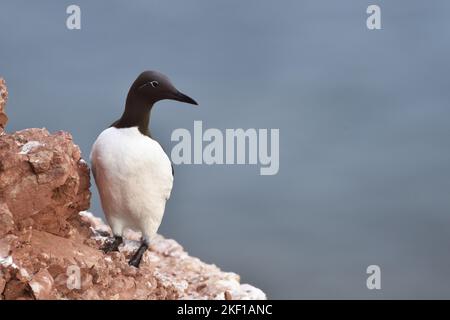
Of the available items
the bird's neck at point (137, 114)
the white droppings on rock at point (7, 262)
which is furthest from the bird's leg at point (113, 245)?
the white droppings on rock at point (7, 262)

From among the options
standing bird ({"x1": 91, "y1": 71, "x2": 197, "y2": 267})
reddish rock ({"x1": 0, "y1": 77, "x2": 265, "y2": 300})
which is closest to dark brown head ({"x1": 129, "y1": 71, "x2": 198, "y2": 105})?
standing bird ({"x1": 91, "y1": 71, "x2": 197, "y2": 267})

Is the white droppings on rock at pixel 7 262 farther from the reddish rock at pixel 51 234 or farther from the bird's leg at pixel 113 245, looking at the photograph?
the bird's leg at pixel 113 245

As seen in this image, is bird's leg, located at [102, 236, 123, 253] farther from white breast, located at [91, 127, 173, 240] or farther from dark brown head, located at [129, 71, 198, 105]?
dark brown head, located at [129, 71, 198, 105]

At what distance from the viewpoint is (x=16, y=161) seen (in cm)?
654

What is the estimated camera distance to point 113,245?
8.13 m

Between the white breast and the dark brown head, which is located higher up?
the dark brown head

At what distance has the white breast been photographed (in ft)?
25.5

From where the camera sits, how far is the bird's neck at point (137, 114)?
26.0 ft

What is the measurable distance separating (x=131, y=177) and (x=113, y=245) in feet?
3.36

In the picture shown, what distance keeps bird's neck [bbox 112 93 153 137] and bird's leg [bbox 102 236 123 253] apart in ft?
4.92

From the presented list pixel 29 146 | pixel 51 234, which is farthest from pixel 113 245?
pixel 29 146
